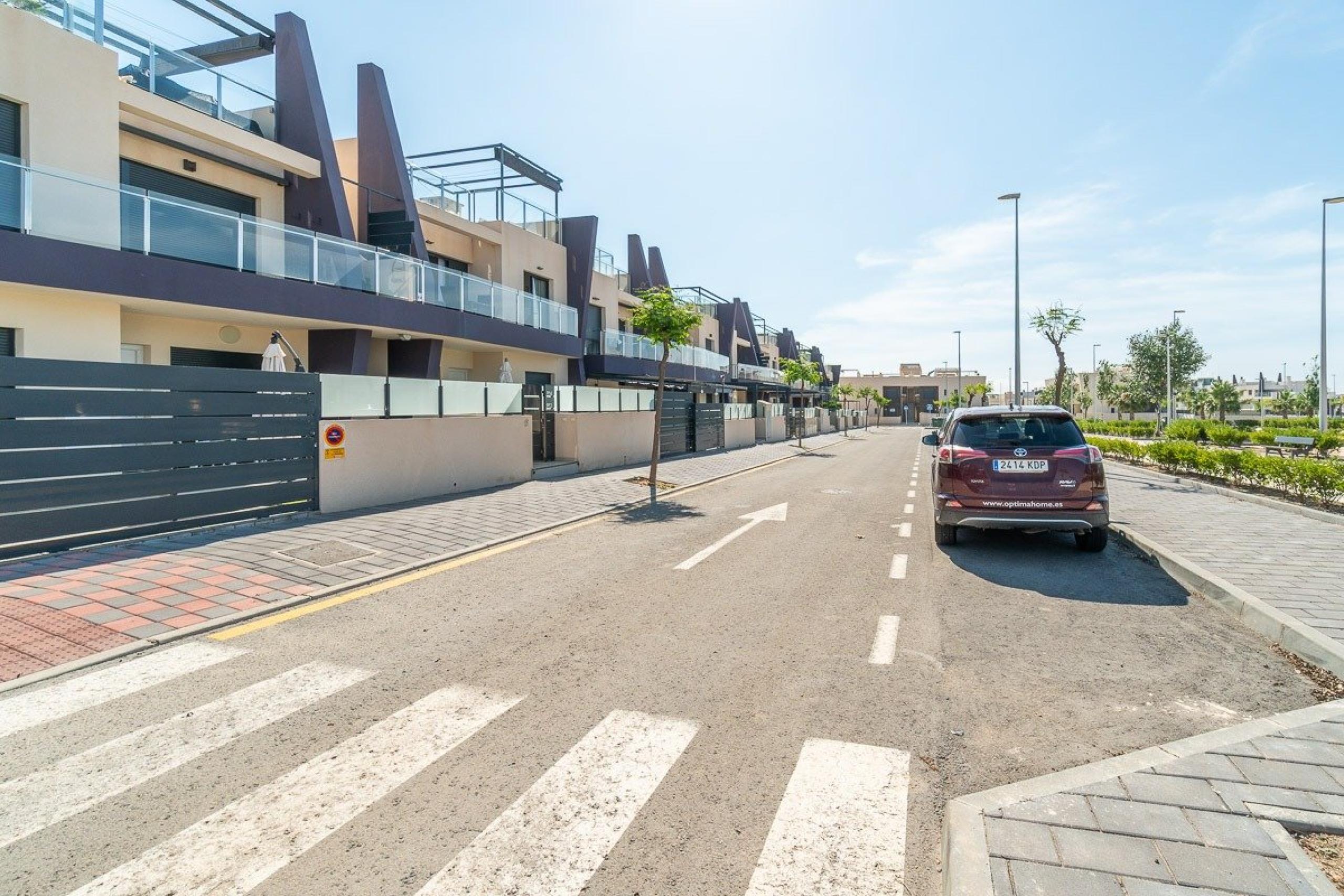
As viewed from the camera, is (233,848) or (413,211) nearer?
(233,848)

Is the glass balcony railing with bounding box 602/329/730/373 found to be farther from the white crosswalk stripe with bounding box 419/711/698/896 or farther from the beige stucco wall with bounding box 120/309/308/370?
the white crosswalk stripe with bounding box 419/711/698/896

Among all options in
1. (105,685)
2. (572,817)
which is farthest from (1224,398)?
(105,685)

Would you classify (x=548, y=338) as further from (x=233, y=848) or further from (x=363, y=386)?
(x=233, y=848)

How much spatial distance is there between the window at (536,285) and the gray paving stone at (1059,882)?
78.0 ft

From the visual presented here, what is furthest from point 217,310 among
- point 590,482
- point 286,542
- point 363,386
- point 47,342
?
point 590,482

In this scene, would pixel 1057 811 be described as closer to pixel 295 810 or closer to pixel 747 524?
pixel 295 810

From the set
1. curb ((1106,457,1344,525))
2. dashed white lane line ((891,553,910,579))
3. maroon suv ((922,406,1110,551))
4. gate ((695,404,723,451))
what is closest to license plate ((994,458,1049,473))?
maroon suv ((922,406,1110,551))

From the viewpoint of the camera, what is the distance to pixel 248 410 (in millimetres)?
9695

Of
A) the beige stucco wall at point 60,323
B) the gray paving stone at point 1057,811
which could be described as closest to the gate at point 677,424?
the beige stucco wall at point 60,323

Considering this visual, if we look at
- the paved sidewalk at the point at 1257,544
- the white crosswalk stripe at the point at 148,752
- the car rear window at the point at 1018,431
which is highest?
the car rear window at the point at 1018,431

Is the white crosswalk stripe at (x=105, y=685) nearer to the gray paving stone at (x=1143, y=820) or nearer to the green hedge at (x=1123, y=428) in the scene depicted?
the gray paving stone at (x=1143, y=820)

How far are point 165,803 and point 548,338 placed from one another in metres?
20.6

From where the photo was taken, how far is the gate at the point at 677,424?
1006 inches

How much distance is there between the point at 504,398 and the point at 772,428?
28.3 meters
